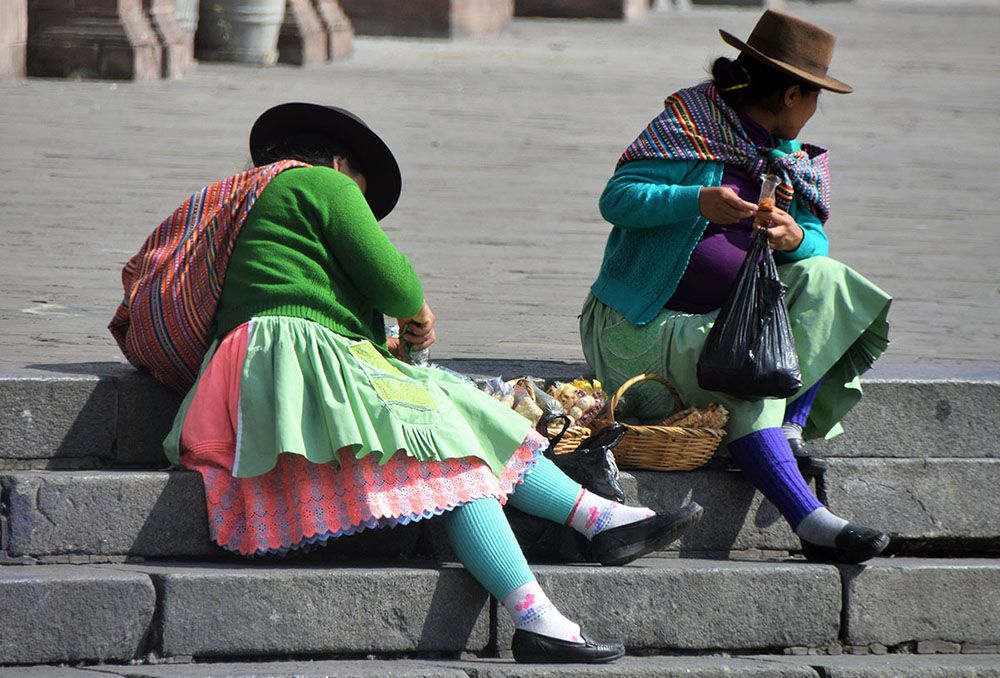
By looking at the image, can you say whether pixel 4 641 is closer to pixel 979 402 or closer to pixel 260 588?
pixel 260 588

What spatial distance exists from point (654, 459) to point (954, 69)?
1431 cm

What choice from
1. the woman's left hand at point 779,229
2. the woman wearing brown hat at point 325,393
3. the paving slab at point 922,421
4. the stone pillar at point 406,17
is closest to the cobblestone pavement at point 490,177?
the paving slab at point 922,421

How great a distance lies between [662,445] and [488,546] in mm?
678

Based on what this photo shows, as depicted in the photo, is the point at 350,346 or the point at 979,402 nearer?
the point at 350,346

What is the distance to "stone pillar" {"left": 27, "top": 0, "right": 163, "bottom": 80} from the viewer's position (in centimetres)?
1171

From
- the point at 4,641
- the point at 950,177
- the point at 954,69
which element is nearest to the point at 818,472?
the point at 4,641

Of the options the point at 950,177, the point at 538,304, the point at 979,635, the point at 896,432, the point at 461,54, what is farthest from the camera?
the point at 461,54

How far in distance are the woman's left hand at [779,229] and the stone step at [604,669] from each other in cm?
106

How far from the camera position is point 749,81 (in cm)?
464

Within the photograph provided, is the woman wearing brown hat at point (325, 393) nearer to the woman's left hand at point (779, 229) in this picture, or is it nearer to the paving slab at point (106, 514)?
the paving slab at point (106, 514)

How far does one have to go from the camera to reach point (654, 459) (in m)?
4.38

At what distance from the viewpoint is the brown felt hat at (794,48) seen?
4.55 m

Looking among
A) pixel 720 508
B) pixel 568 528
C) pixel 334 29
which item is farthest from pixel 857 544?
pixel 334 29

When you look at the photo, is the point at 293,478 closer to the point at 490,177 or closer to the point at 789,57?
the point at 789,57
